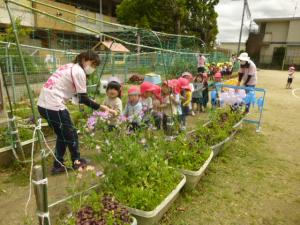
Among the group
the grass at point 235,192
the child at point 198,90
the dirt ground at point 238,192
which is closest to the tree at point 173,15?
the child at point 198,90

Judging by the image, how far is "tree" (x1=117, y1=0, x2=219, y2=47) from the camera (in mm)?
18812

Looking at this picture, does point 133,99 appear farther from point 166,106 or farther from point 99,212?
point 99,212

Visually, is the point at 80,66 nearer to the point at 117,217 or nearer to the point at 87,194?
the point at 87,194

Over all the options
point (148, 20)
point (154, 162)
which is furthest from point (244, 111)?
point (148, 20)

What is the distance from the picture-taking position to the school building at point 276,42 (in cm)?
3394

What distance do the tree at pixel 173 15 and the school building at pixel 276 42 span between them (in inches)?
619

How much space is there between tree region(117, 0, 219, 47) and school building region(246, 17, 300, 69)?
1572 cm

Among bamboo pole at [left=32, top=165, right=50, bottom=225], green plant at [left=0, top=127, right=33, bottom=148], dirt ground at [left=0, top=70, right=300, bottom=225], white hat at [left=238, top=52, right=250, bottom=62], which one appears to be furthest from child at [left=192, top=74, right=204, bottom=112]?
bamboo pole at [left=32, top=165, right=50, bottom=225]

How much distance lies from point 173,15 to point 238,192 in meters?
17.3

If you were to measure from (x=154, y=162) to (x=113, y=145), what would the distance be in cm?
46

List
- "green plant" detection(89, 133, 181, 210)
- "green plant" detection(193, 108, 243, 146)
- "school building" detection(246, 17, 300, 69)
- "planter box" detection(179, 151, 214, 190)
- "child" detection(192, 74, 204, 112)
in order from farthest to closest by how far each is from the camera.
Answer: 1. "school building" detection(246, 17, 300, 69)
2. "child" detection(192, 74, 204, 112)
3. "green plant" detection(193, 108, 243, 146)
4. "planter box" detection(179, 151, 214, 190)
5. "green plant" detection(89, 133, 181, 210)

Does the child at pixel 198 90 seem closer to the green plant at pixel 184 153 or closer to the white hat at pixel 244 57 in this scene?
the white hat at pixel 244 57

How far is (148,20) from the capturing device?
1978cm

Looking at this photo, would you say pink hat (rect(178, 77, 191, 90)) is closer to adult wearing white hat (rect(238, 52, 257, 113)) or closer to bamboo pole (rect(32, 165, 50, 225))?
adult wearing white hat (rect(238, 52, 257, 113))
